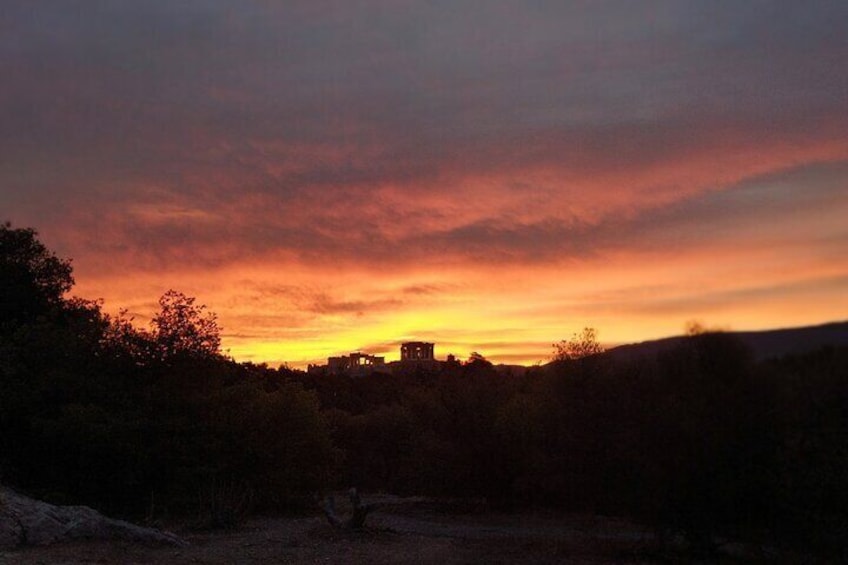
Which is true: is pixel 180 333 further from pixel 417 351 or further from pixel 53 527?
pixel 417 351

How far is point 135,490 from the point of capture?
2480 centimetres

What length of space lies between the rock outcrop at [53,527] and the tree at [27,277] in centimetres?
1760

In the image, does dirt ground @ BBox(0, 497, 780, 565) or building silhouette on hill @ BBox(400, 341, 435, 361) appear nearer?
dirt ground @ BBox(0, 497, 780, 565)

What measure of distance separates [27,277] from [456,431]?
20063 mm

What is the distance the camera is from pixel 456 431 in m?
29.2

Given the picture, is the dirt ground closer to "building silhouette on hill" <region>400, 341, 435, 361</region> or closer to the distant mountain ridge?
the distant mountain ridge

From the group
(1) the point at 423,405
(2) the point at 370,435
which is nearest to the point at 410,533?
(1) the point at 423,405

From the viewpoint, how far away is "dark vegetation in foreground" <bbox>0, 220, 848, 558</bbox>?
1223 centimetres

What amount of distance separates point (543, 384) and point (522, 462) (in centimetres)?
581

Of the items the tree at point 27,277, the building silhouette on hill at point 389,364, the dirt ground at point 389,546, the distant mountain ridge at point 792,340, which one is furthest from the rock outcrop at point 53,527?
the building silhouette on hill at point 389,364

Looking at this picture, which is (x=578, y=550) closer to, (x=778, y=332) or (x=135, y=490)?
(x=778, y=332)

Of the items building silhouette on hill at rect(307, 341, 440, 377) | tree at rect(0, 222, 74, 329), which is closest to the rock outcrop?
tree at rect(0, 222, 74, 329)

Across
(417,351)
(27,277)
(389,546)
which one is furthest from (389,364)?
(389,546)

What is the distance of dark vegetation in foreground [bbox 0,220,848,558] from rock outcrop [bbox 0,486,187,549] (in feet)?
11.8
